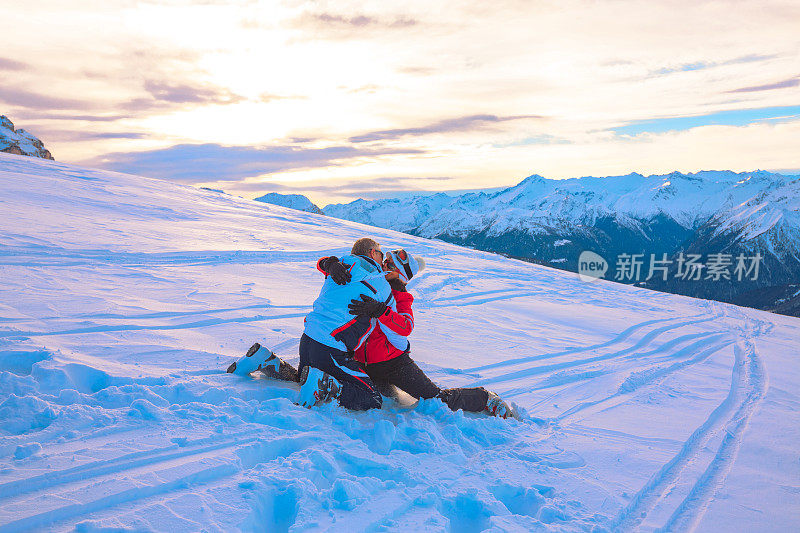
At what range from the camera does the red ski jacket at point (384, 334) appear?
4.38m

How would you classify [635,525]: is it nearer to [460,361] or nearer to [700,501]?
[700,501]

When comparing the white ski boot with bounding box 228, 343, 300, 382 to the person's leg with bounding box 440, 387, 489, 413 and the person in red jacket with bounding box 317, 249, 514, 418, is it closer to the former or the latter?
the person in red jacket with bounding box 317, 249, 514, 418

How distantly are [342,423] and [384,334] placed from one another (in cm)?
89

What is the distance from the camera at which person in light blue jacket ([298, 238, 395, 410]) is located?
412 cm

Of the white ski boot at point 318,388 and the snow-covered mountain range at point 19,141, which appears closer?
the white ski boot at point 318,388

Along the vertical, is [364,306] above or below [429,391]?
above

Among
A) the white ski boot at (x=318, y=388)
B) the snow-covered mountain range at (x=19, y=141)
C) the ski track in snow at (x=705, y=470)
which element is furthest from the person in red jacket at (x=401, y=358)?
the snow-covered mountain range at (x=19, y=141)

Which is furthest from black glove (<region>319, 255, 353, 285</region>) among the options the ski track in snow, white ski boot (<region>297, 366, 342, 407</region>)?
the ski track in snow

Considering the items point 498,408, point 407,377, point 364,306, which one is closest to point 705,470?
point 498,408

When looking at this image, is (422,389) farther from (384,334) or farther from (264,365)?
(264,365)

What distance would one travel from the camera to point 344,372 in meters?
4.20

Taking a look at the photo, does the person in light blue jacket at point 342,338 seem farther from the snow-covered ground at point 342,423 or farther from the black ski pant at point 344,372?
the snow-covered ground at point 342,423

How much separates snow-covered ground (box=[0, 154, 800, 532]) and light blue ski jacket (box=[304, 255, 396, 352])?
62 cm

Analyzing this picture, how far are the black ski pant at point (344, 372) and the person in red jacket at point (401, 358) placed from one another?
0.30 meters
